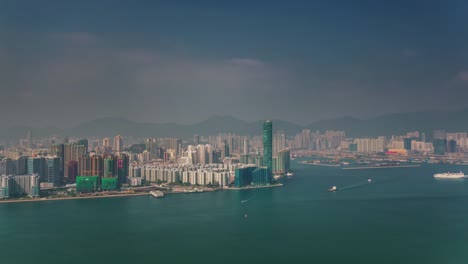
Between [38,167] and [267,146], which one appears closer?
[38,167]

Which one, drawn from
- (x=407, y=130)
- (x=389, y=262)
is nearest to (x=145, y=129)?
(x=407, y=130)

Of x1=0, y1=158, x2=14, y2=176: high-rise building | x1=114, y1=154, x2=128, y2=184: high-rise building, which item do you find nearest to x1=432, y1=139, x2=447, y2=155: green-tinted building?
x1=114, y1=154, x2=128, y2=184: high-rise building

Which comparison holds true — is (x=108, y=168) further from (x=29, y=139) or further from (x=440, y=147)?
(x=440, y=147)

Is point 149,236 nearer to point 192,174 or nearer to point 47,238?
point 47,238

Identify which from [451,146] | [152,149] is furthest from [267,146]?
[451,146]

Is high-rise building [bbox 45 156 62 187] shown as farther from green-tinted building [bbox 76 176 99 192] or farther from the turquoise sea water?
the turquoise sea water
